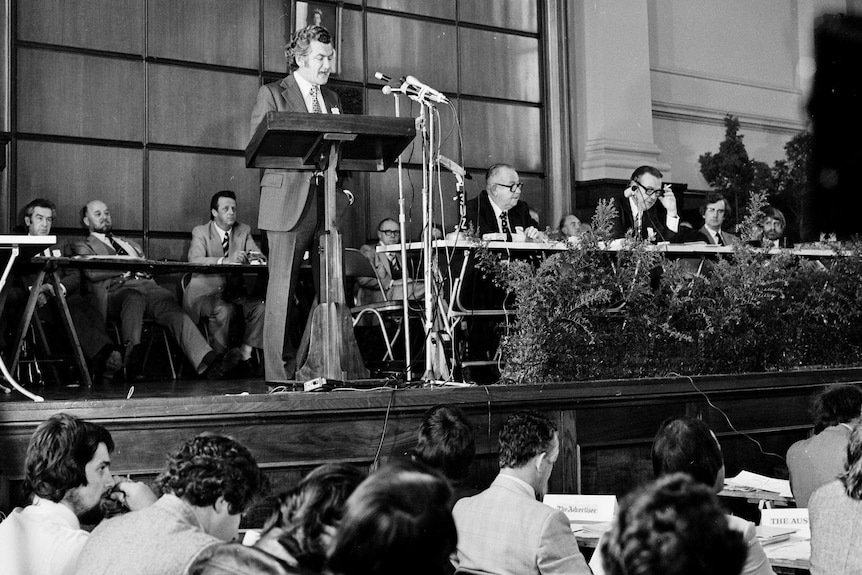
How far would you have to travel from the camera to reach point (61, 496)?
2.46 metres

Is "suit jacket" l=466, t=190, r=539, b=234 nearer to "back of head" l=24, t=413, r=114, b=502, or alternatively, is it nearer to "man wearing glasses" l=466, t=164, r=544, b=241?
"man wearing glasses" l=466, t=164, r=544, b=241

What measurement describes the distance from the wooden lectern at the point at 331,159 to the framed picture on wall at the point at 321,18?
344cm

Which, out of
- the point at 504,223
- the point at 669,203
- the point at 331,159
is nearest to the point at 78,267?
the point at 331,159

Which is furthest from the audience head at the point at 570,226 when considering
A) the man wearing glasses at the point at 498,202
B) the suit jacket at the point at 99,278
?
the suit jacket at the point at 99,278

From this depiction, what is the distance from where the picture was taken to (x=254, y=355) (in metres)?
6.19

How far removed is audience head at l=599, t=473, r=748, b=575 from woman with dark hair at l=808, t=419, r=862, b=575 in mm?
1099

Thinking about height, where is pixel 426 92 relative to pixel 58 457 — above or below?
above

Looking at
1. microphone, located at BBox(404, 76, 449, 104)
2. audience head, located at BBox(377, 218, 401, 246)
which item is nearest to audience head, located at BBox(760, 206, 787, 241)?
audience head, located at BBox(377, 218, 401, 246)

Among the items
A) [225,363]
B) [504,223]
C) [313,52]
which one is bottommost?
[225,363]

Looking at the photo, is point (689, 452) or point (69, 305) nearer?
point (689, 452)

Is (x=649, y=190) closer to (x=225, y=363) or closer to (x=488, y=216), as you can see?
(x=488, y=216)

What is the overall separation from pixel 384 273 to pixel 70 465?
4230 mm

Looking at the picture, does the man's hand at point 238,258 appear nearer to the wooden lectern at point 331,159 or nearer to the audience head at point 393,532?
the wooden lectern at point 331,159

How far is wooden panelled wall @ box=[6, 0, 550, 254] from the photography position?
6477mm
